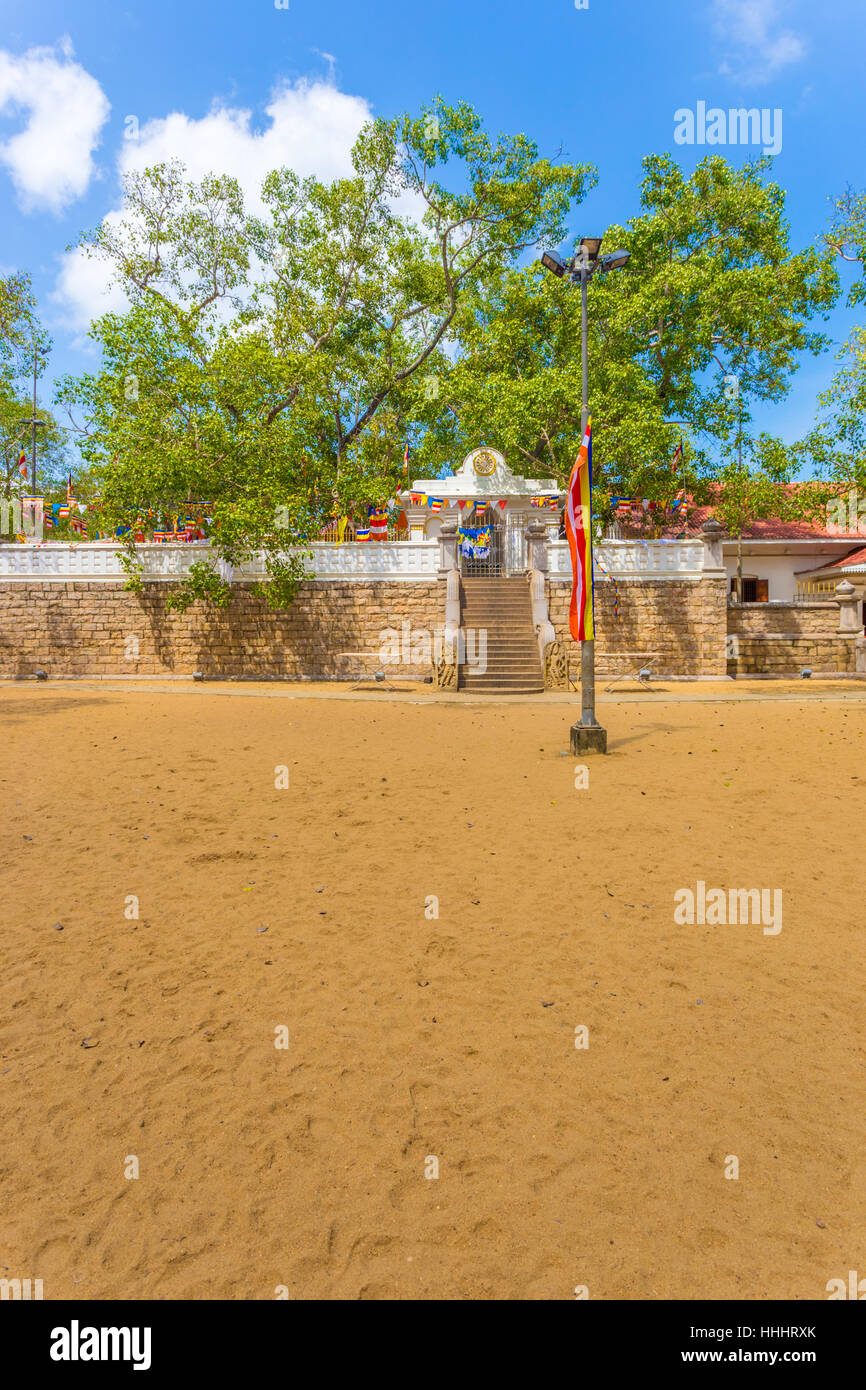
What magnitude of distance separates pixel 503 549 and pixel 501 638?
7773mm

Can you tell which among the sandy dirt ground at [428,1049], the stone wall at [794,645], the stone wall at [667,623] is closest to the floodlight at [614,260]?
the sandy dirt ground at [428,1049]

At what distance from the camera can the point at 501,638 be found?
17953 mm

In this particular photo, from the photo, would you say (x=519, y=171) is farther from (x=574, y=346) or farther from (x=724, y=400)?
(x=724, y=400)

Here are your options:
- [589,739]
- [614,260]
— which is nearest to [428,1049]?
[589,739]

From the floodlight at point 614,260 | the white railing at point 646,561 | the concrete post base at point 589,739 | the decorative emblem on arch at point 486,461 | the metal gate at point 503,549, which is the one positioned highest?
the decorative emblem on arch at point 486,461

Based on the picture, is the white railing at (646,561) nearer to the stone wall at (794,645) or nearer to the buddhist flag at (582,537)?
the stone wall at (794,645)

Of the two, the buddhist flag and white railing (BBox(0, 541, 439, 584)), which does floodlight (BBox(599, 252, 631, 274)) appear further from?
white railing (BBox(0, 541, 439, 584))

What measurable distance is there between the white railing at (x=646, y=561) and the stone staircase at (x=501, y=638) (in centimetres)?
148

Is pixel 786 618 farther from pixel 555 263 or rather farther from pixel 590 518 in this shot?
pixel 555 263

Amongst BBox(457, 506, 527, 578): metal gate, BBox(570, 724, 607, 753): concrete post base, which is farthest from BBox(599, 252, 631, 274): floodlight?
BBox(457, 506, 527, 578): metal gate

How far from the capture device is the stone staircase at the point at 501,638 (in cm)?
1631

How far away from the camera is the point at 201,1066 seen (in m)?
3.00

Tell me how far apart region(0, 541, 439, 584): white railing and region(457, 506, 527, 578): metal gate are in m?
5.03
